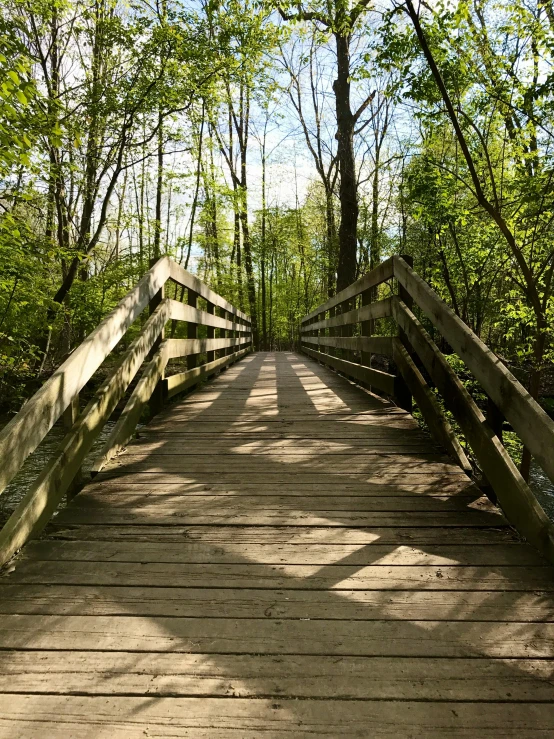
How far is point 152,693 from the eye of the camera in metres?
1.19

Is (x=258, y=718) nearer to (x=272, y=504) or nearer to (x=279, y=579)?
(x=279, y=579)

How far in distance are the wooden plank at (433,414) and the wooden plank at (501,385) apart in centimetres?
47

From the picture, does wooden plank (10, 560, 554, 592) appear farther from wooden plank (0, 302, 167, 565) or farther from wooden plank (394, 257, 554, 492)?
wooden plank (394, 257, 554, 492)

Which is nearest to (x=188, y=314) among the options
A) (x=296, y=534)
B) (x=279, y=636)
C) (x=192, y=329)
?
(x=192, y=329)

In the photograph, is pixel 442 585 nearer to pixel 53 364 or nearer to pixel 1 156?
pixel 1 156

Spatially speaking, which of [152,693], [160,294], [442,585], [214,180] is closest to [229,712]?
[152,693]

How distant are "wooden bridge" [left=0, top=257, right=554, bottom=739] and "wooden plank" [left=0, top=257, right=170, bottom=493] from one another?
1cm

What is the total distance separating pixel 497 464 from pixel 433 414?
854 millimetres

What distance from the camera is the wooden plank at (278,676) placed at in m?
1.20

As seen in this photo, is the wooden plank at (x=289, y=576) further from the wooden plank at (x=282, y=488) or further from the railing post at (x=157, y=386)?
the railing post at (x=157, y=386)

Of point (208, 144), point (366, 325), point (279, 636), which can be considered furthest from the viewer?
point (208, 144)

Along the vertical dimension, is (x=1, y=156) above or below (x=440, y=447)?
above

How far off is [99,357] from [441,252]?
6.82m

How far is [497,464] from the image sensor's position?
2092 millimetres
